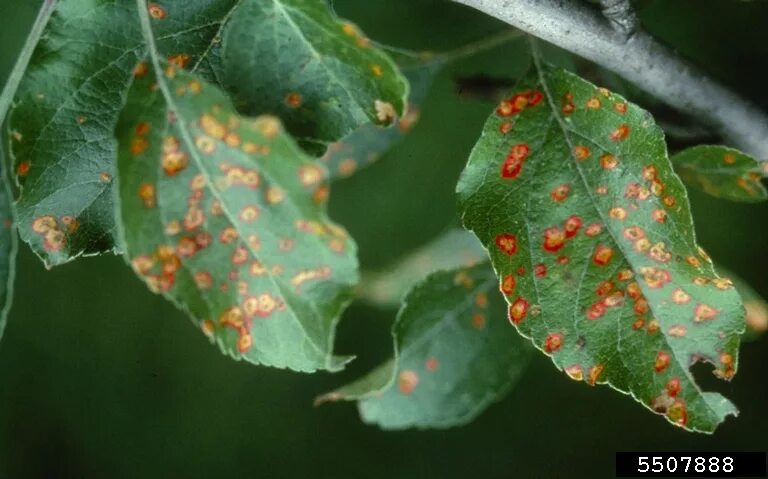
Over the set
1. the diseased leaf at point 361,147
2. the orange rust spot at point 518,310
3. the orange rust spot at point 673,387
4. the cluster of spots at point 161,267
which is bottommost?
the diseased leaf at point 361,147

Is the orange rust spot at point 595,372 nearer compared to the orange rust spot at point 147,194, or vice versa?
the orange rust spot at point 147,194

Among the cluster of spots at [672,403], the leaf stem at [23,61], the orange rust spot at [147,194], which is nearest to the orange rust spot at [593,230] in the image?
the cluster of spots at [672,403]

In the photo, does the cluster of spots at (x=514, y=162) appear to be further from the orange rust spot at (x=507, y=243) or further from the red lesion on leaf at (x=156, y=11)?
the red lesion on leaf at (x=156, y=11)

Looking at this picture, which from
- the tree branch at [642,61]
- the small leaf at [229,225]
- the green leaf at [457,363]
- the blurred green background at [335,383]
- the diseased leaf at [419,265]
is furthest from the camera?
the blurred green background at [335,383]

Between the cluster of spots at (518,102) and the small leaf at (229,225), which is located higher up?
the small leaf at (229,225)

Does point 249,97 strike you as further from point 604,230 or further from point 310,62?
point 604,230

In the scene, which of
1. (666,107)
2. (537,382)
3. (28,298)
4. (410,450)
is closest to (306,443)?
(410,450)

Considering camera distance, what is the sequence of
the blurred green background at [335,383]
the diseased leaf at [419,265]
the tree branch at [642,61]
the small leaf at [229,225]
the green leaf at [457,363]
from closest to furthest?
the small leaf at [229,225] < the tree branch at [642,61] < the green leaf at [457,363] < the diseased leaf at [419,265] < the blurred green background at [335,383]
